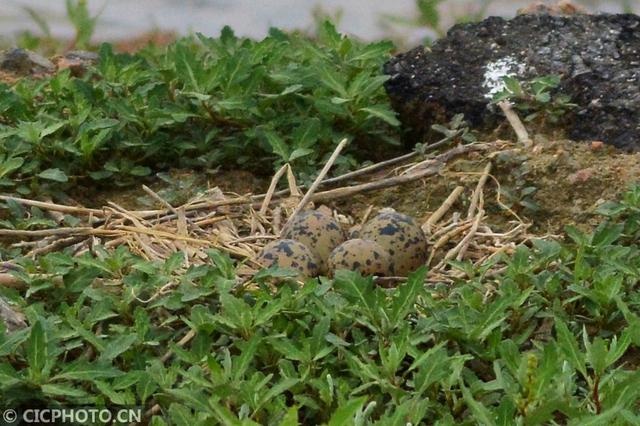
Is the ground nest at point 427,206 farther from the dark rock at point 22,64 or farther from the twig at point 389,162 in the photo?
the dark rock at point 22,64

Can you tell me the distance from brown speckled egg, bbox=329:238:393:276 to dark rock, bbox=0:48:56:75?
2325mm

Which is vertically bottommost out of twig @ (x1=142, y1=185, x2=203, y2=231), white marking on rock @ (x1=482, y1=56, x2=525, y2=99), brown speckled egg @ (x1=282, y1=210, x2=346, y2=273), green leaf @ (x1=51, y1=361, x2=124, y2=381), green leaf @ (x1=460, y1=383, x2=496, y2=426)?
green leaf @ (x1=460, y1=383, x2=496, y2=426)

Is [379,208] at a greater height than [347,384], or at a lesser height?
greater

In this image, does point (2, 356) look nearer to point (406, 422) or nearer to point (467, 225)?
point (406, 422)

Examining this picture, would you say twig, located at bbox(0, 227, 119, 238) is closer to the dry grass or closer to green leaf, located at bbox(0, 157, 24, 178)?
the dry grass

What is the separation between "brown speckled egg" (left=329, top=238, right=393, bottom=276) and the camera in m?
3.96

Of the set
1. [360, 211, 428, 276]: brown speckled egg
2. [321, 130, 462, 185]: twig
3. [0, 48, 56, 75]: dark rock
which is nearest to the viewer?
[360, 211, 428, 276]: brown speckled egg

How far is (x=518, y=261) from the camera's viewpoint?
12.8 feet

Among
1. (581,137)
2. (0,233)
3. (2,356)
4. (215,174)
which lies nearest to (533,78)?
(581,137)

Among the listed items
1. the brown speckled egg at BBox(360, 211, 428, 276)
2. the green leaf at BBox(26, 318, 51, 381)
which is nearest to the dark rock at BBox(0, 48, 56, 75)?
the brown speckled egg at BBox(360, 211, 428, 276)

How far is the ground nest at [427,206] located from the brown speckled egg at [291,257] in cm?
8

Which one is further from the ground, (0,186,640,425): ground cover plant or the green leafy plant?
the green leafy plant

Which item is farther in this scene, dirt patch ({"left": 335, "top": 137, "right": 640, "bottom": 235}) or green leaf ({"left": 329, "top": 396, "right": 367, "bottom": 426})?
dirt patch ({"left": 335, "top": 137, "right": 640, "bottom": 235})

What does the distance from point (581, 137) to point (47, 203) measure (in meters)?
1.81
